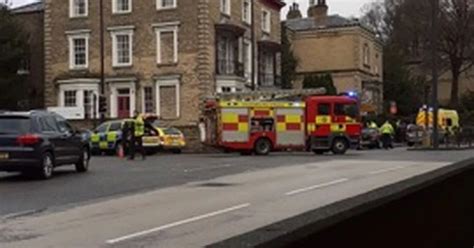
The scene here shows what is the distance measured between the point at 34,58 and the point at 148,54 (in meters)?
9.78

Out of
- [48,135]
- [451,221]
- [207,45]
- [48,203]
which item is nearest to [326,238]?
[451,221]

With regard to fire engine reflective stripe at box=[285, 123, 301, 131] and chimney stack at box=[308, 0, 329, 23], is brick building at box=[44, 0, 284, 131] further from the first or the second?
chimney stack at box=[308, 0, 329, 23]

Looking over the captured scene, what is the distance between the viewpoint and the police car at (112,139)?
34.2m

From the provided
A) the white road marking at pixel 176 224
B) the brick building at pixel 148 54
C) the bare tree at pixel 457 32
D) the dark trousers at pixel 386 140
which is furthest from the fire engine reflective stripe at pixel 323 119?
the bare tree at pixel 457 32

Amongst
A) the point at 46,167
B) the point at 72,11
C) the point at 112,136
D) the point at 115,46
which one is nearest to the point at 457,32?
the point at 115,46

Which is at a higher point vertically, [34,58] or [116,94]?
[34,58]

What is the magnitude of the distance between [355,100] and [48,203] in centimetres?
2170

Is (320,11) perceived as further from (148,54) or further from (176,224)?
(176,224)

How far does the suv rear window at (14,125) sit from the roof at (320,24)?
52.9 meters

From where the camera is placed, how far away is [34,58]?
52781 mm

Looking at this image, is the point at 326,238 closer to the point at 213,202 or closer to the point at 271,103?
the point at 213,202

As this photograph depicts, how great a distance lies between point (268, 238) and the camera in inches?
138

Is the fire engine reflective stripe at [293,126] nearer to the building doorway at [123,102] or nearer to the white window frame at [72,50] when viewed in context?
the building doorway at [123,102]

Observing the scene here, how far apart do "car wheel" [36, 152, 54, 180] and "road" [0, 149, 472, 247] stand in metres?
0.39
